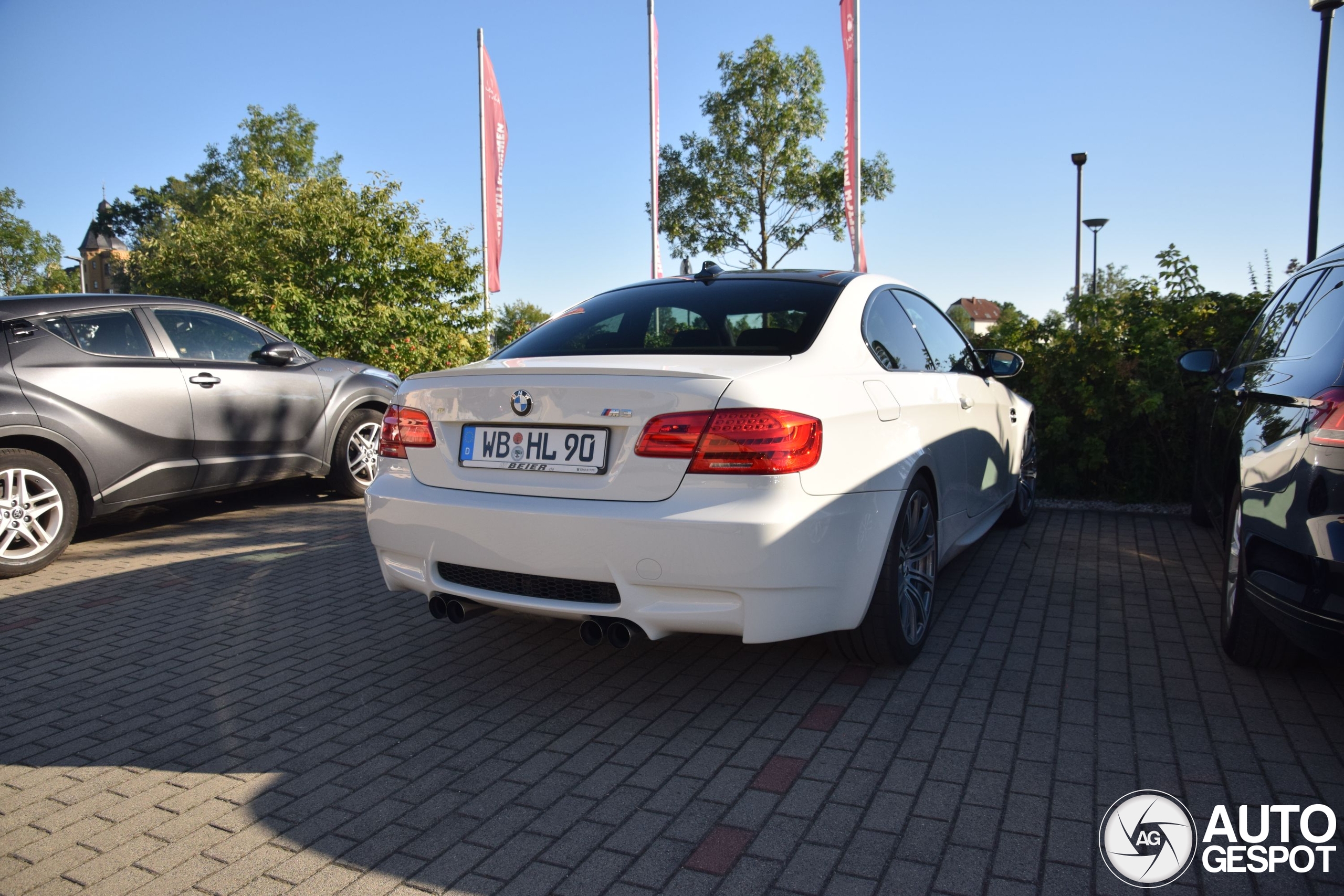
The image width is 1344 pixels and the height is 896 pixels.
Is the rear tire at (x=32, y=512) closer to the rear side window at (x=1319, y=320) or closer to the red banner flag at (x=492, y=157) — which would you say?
the rear side window at (x=1319, y=320)

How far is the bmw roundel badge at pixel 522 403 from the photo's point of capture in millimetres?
3252

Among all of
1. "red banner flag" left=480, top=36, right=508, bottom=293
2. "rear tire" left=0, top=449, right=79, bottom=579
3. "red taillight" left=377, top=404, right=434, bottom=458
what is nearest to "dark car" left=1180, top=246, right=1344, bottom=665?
"red taillight" left=377, top=404, right=434, bottom=458

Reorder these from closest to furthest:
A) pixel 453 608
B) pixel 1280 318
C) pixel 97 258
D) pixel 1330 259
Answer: pixel 453 608 < pixel 1330 259 < pixel 1280 318 < pixel 97 258

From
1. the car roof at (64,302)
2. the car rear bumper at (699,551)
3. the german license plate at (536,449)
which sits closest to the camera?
the car rear bumper at (699,551)

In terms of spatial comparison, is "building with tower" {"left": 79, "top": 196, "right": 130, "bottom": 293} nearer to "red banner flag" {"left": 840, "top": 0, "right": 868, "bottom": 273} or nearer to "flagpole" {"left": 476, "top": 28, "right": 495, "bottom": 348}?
"flagpole" {"left": 476, "top": 28, "right": 495, "bottom": 348}

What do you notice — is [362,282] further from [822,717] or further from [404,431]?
[822,717]

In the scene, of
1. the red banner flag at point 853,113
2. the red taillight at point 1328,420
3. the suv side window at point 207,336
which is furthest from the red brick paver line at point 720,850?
the red banner flag at point 853,113

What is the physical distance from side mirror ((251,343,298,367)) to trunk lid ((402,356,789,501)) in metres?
4.17

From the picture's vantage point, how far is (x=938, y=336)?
5012 millimetres

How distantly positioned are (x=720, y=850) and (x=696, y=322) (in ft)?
7.15

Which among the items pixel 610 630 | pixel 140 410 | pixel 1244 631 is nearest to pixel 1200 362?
pixel 1244 631

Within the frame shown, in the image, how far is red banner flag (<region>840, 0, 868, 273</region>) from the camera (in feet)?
47.9

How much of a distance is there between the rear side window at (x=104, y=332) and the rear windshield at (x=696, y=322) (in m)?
3.54

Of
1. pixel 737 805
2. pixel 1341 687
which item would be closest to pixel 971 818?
pixel 737 805
